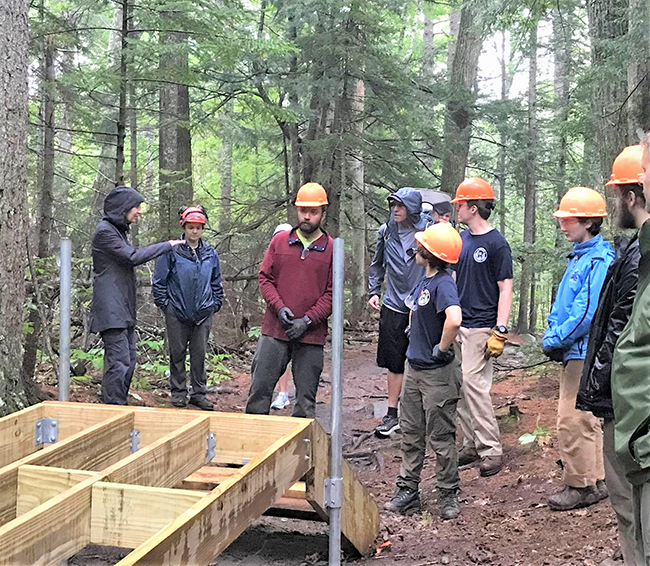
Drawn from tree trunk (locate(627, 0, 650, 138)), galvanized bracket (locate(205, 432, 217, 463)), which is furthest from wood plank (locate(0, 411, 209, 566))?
tree trunk (locate(627, 0, 650, 138))

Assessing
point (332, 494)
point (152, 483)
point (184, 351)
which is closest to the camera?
point (152, 483)

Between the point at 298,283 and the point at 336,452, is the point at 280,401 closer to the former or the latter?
the point at 298,283

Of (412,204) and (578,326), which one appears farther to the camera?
(412,204)

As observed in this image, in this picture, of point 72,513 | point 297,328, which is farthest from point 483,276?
point 72,513

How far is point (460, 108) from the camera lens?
48.6 ft

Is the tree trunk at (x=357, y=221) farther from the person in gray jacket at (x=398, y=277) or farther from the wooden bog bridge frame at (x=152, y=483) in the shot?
the wooden bog bridge frame at (x=152, y=483)

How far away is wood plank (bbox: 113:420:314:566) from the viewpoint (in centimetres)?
221

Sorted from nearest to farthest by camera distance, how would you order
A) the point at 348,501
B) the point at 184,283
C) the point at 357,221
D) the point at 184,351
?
the point at 348,501 → the point at 184,283 → the point at 184,351 → the point at 357,221

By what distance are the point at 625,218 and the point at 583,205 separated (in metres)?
1.09

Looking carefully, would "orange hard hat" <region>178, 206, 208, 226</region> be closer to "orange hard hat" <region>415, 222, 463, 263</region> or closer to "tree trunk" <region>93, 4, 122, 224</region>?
"tree trunk" <region>93, 4, 122, 224</region>

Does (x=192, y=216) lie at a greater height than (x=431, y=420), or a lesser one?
greater

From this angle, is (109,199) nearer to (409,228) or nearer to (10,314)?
(10,314)

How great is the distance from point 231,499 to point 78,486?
614 millimetres

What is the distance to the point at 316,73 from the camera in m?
12.1
